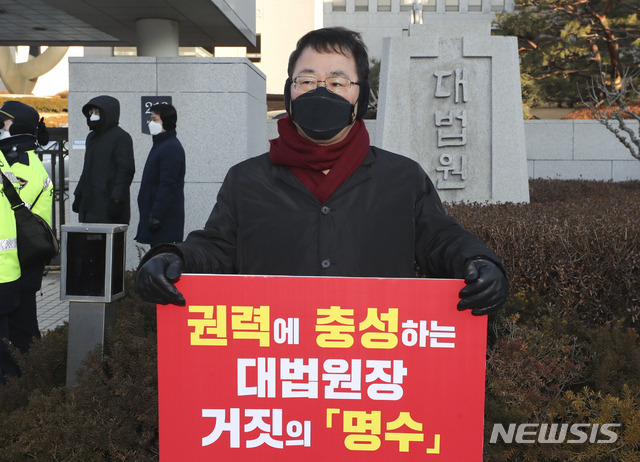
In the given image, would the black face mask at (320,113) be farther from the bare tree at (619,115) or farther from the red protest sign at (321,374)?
the bare tree at (619,115)

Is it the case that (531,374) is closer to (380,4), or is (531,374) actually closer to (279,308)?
(279,308)

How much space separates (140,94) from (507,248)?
215 inches

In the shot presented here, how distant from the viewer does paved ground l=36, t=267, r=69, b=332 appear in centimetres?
724

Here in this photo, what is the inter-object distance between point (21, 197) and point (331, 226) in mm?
3000

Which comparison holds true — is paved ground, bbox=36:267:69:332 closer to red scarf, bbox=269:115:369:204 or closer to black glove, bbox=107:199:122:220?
black glove, bbox=107:199:122:220

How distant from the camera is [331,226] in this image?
90.4 inches

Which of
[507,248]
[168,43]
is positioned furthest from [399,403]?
[168,43]

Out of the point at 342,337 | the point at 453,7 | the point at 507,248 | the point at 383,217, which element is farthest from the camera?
the point at 453,7

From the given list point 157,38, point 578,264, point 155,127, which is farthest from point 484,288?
point 157,38

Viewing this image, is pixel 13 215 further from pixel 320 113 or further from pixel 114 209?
pixel 320 113

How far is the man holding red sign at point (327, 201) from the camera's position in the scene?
2.29m

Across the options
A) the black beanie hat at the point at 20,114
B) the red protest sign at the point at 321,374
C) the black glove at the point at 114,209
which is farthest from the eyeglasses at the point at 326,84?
the black glove at the point at 114,209

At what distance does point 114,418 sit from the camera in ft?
9.94

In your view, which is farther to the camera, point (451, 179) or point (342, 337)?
point (451, 179)
